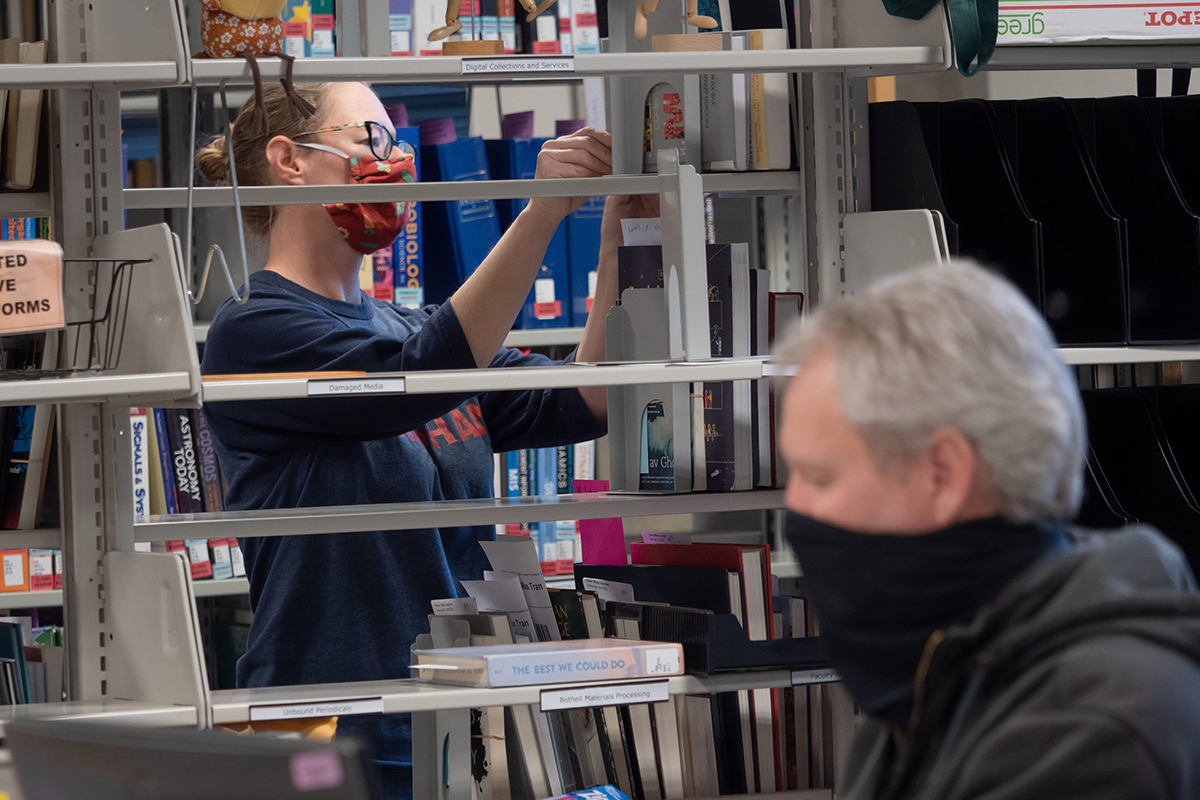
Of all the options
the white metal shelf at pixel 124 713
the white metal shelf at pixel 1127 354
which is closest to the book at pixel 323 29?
the white metal shelf at pixel 124 713

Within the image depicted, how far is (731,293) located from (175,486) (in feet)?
5.22

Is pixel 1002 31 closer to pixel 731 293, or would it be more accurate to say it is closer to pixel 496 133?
pixel 731 293

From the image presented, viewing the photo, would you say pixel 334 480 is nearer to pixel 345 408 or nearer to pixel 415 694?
pixel 345 408

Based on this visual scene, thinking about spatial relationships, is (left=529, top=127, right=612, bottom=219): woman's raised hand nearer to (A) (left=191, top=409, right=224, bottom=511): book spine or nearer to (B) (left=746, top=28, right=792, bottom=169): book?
Result: (B) (left=746, top=28, right=792, bottom=169): book

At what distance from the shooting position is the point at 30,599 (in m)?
2.98

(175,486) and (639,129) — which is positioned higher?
(639,129)

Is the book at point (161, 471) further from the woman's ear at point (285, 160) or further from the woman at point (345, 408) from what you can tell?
the woman's ear at point (285, 160)

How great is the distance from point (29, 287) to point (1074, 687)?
1.38 meters

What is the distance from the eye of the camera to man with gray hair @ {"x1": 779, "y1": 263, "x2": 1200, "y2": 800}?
2.73ft

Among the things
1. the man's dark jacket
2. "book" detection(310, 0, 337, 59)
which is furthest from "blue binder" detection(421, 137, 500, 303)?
the man's dark jacket

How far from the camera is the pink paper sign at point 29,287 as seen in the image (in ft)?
5.39

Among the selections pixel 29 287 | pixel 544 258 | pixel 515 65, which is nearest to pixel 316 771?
pixel 29 287

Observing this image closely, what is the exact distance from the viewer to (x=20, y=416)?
6.57 ft

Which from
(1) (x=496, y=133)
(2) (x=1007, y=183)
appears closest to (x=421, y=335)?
(2) (x=1007, y=183)
